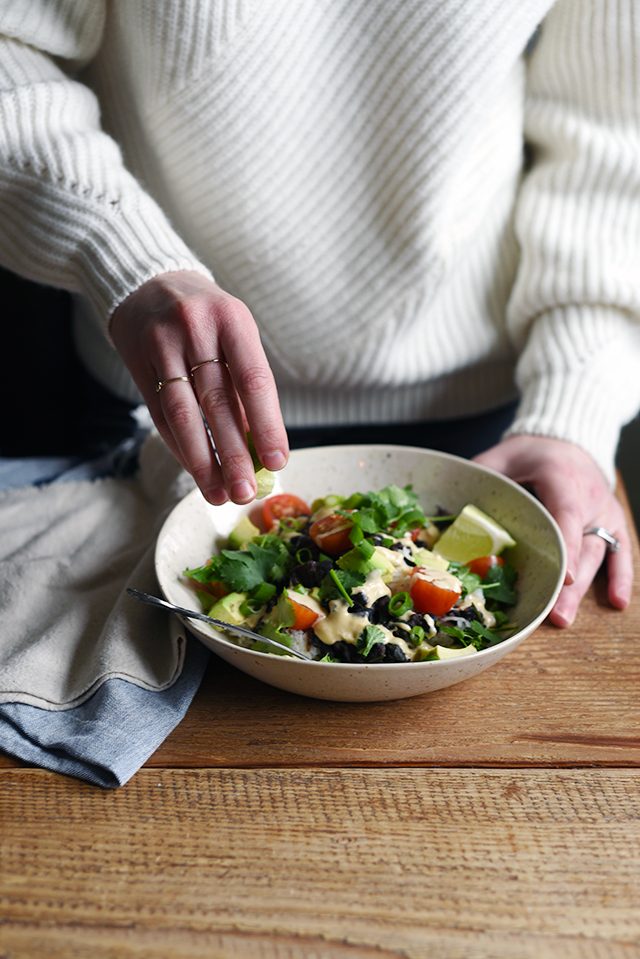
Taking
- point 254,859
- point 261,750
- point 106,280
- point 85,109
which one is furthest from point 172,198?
point 254,859

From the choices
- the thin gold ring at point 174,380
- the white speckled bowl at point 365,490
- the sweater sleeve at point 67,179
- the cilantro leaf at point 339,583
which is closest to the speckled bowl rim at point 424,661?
the white speckled bowl at point 365,490

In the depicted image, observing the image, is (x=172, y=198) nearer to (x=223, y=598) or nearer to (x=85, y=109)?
(x=85, y=109)

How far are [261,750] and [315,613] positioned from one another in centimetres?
16

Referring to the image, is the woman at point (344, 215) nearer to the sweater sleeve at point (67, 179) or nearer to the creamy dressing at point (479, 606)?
the sweater sleeve at point (67, 179)

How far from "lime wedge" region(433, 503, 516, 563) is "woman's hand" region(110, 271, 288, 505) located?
12.1 inches

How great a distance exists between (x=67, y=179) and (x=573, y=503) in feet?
2.72

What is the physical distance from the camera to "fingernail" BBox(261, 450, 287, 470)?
1051mm

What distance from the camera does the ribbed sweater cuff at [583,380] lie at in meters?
1.48

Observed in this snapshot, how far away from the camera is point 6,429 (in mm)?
2115

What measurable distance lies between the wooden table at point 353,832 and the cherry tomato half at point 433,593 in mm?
106

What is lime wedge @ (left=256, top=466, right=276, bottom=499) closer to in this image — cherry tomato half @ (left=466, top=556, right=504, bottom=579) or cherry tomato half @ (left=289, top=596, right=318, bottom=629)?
cherry tomato half @ (left=289, top=596, right=318, bottom=629)

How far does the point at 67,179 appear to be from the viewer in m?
1.28

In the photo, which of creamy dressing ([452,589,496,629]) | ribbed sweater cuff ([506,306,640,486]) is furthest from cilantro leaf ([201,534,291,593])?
ribbed sweater cuff ([506,306,640,486])

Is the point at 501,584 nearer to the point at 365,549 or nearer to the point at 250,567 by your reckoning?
the point at 365,549
